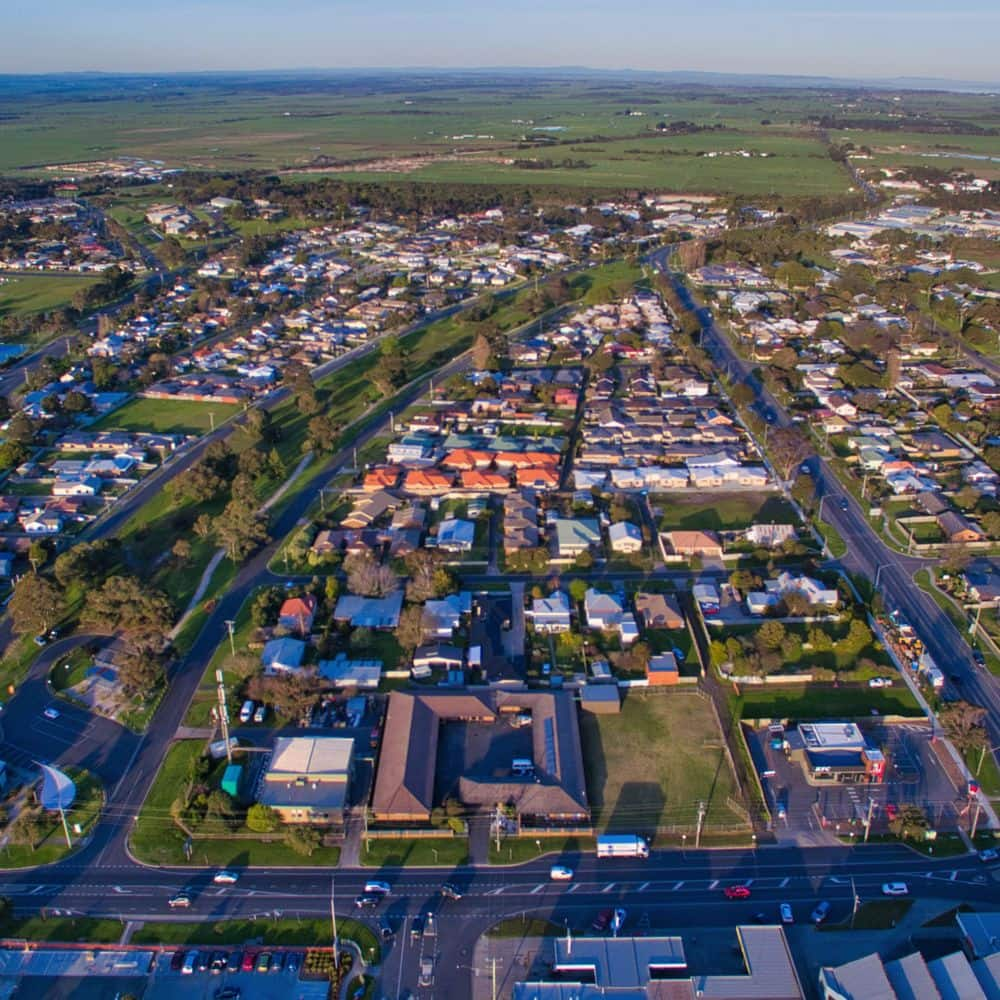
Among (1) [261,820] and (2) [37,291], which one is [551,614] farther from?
(2) [37,291]

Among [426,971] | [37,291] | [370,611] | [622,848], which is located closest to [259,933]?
[426,971]

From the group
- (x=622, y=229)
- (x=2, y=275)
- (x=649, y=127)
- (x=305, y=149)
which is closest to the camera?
(x=2, y=275)

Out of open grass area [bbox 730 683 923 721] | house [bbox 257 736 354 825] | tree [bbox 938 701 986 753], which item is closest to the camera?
house [bbox 257 736 354 825]

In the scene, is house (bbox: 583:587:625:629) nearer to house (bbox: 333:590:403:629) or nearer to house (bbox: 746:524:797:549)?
house (bbox: 333:590:403:629)

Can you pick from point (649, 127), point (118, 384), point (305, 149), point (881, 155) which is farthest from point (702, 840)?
point (649, 127)

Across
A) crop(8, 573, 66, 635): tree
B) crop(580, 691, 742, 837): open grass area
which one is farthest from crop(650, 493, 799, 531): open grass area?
crop(8, 573, 66, 635): tree

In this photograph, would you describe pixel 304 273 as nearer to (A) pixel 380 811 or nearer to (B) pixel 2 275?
(B) pixel 2 275

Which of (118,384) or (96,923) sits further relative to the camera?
(118,384)

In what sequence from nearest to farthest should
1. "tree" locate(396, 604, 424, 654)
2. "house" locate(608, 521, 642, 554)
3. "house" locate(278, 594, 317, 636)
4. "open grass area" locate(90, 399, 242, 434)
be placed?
"tree" locate(396, 604, 424, 654)
"house" locate(278, 594, 317, 636)
"house" locate(608, 521, 642, 554)
"open grass area" locate(90, 399, 242, 434)
